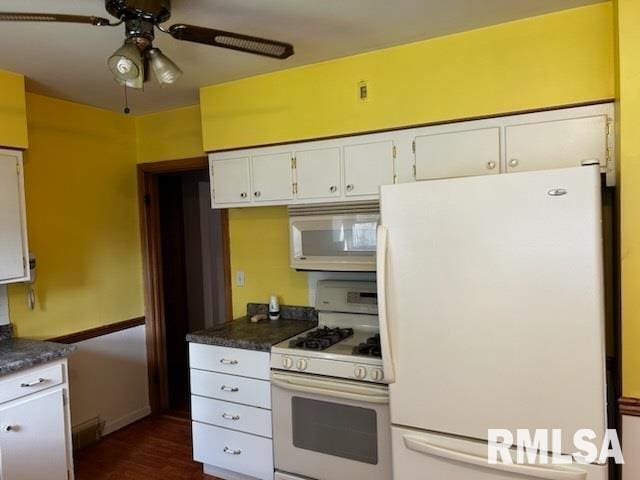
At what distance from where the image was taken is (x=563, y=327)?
1.66m

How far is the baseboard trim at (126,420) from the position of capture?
3.61 m

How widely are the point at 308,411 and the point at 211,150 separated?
1.76 metres

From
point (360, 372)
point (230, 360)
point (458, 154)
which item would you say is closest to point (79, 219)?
point (230, 360)

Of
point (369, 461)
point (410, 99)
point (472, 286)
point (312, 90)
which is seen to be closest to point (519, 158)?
point (410, 99)

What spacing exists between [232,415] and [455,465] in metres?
1.41

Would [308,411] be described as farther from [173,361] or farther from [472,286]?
[173,361]

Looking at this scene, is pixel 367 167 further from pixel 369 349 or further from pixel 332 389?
pixel 332 389

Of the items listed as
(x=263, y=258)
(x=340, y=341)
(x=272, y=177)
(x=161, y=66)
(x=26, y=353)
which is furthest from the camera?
(x=263, y=258)

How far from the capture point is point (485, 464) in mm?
1799

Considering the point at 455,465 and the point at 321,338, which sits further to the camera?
the point at 321,338

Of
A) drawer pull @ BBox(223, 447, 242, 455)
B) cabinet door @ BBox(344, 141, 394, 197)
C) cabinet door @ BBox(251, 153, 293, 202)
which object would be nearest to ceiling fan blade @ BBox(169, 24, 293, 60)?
cabinet door @ BBox(344, 141, 394, 197)

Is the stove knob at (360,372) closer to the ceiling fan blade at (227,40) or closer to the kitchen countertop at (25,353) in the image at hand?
the ceiling fan blade at (227,40)

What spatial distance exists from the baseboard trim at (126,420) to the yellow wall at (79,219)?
79 centimetres

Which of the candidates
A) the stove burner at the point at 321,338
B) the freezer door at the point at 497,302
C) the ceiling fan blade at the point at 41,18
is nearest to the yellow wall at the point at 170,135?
the stove burner at the point at 321,338
